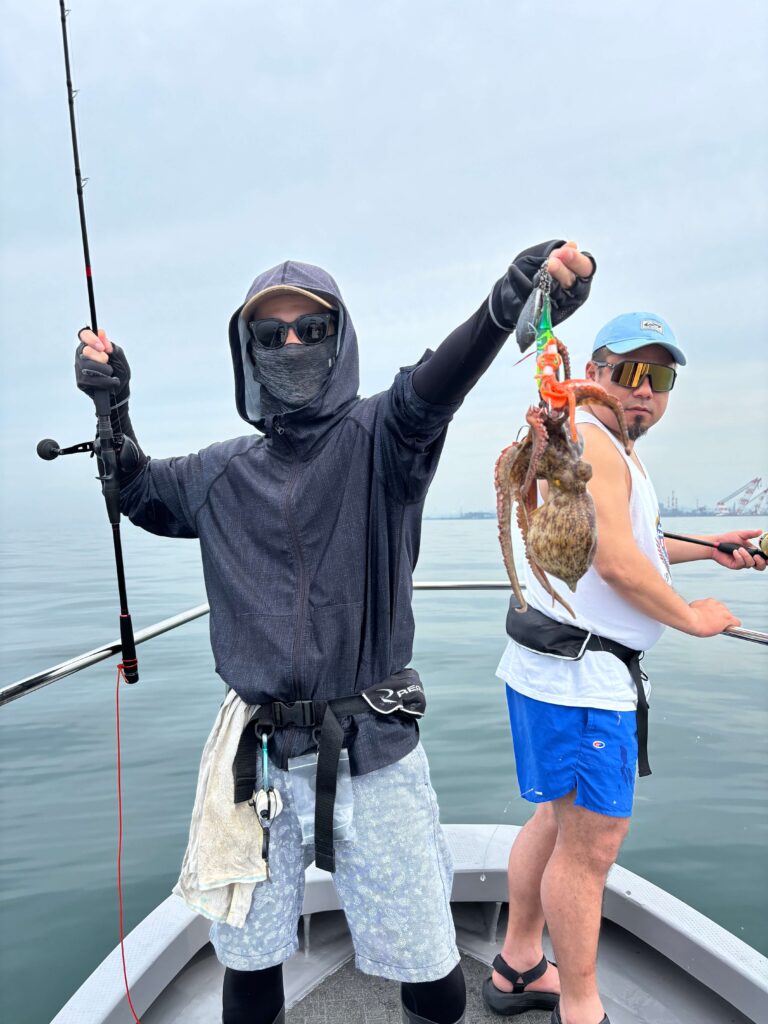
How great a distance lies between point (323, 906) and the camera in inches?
109

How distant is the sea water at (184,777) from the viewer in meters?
3.88

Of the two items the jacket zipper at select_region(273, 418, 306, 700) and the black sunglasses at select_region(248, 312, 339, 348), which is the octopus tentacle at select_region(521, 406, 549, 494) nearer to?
the jacket zipper at select_region(273, 418, 306, 700)

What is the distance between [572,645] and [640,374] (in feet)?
2.39

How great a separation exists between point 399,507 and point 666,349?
0.83 metres

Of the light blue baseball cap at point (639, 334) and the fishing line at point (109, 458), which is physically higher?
the light blue baseball cap at point (639, 334)

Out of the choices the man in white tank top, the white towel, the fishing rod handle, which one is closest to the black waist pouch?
the man in white tank top

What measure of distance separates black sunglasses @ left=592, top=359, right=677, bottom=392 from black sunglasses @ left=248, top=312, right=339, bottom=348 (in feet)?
2.51

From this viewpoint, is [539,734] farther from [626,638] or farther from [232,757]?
[232,757]

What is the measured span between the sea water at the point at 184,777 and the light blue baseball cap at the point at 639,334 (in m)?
0.70

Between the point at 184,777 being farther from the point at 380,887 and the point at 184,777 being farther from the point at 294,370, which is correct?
the point at 294,370

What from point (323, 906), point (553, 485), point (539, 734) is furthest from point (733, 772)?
point (553, 485)

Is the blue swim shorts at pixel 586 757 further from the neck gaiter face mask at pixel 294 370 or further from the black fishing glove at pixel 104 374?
the black fishing glove at pixel 104 374

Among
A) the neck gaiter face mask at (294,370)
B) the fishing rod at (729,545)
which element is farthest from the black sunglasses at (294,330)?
the fishing rod at (729,545)

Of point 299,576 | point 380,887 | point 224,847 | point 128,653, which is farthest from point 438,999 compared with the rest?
point 128,653
